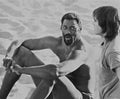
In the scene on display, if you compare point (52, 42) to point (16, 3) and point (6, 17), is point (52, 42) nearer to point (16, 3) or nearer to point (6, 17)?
point (6, 17)

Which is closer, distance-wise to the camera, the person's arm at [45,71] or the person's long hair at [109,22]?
the person's long hair at [109,22]

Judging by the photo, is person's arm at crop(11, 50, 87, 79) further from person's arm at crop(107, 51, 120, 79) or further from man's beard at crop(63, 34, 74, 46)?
person's arm at crop(107, 51, 120, 79)

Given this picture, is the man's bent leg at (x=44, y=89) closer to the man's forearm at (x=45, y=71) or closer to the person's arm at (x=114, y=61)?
the man's forearm at (x=45, y=71)

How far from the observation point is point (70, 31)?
1895 millimetres

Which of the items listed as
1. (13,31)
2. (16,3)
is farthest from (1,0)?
(13,31)

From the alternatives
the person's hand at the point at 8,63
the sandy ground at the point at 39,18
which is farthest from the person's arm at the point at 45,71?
the sandy ground at the point at 39,18

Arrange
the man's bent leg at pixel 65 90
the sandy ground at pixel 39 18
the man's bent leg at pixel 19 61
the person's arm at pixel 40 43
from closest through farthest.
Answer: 1. the man's bent leg at pixel 65 90
2. the man's bent leg at pixel 19 61
3. the person's arm at pixel 40 43
4. the sandy ground at pixel 39 18

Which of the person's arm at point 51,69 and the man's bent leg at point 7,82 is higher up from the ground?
the person's arm at point 51,69

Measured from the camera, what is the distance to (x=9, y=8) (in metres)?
4.02

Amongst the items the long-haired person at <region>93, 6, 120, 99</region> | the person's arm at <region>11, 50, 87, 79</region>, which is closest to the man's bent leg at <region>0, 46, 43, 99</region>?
the person's arm at <region>11, 50, 87, 79</region>

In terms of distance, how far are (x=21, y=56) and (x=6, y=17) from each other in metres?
1.88

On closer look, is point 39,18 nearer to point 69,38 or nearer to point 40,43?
point 40,43

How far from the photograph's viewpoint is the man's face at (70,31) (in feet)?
6.22

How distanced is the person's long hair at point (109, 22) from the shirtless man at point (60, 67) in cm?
31
